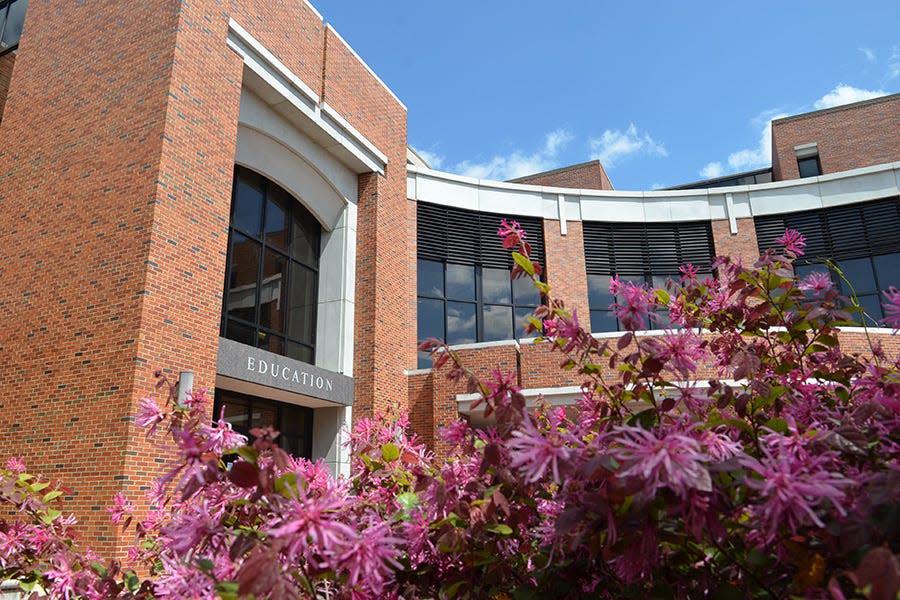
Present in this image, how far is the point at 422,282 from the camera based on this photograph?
1938cm

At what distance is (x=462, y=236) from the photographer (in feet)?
66.1

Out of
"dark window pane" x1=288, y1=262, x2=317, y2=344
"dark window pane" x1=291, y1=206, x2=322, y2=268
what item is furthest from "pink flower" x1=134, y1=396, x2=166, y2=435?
"dark window pane" x1=291, y1=206, x2=322, y2=268

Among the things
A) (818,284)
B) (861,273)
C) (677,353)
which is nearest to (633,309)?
(677,353)

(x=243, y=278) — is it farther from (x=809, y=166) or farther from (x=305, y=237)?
(x=809, y=166)

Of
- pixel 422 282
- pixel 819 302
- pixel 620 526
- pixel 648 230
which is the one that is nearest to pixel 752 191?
pixel 648 230

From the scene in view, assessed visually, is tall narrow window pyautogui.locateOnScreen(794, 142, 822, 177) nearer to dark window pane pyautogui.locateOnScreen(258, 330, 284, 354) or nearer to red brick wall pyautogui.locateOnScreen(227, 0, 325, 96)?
red brick wall pyautogui.locateOnScreen(227, 0, 325, 96)

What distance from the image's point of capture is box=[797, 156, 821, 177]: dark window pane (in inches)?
1101

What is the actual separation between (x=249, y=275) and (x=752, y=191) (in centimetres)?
1646

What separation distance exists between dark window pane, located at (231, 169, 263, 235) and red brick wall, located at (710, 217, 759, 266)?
1461 cm

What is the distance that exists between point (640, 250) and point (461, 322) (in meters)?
6.75

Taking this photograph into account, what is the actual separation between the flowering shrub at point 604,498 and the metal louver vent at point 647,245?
19.3 m

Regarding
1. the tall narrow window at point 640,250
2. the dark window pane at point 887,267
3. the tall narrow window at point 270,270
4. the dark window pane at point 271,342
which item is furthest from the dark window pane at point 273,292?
the dark window pane at point 887,267

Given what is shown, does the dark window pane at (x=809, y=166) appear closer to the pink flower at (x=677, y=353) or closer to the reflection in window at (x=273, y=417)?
the reflection in window at (x=273, y=417)

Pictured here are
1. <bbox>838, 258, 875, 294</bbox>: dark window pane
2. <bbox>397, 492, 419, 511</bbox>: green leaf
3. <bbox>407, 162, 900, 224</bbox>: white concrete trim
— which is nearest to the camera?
<bbox>397, 492, 419, 511</bbox>: green leaf
